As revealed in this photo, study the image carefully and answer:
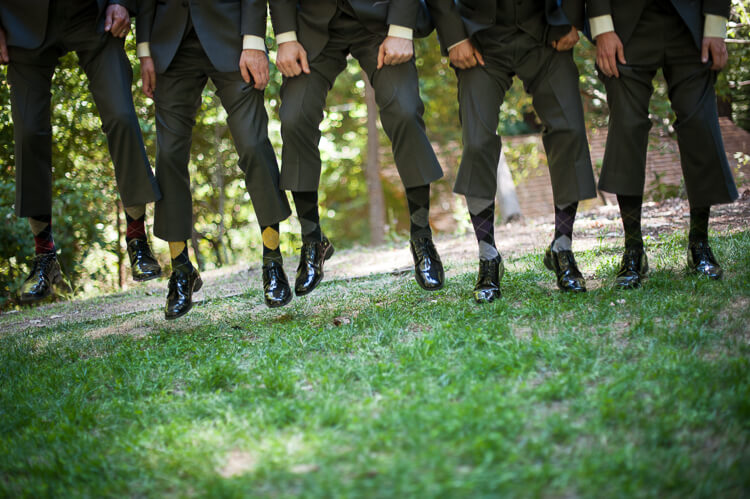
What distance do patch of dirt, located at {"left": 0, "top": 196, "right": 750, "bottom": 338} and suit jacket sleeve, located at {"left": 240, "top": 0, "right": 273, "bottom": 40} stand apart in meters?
1.62

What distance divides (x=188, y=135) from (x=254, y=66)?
579mm

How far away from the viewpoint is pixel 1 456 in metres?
2.07

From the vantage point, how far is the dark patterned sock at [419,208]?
3.47m

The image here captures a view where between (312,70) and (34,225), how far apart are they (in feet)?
6.47

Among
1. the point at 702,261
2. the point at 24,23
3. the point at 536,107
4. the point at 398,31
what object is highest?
the point at 24,23

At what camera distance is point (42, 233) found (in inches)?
149

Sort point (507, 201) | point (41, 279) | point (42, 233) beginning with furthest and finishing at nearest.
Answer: point (507, 201) < point (42, 233) < point (41, 279)

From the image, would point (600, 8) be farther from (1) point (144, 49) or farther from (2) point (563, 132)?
(1) point (144, 49)

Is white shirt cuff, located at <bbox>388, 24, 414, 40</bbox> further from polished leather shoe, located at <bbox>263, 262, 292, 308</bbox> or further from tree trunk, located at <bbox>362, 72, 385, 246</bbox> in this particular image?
tree trunk, located at <bbox>362, 72, 385, 246</bbox>

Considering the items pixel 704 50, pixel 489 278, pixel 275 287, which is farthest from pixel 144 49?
pixel 704 50

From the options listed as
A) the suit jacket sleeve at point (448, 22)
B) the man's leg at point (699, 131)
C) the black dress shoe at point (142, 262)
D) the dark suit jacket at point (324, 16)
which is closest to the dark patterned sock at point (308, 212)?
the dark suit jacket at point (324, 16)

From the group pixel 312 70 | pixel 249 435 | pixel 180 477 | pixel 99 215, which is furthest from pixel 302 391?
pixel 99 215

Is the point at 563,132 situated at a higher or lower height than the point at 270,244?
higher

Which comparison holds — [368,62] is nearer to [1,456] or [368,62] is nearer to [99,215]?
[1,456]
